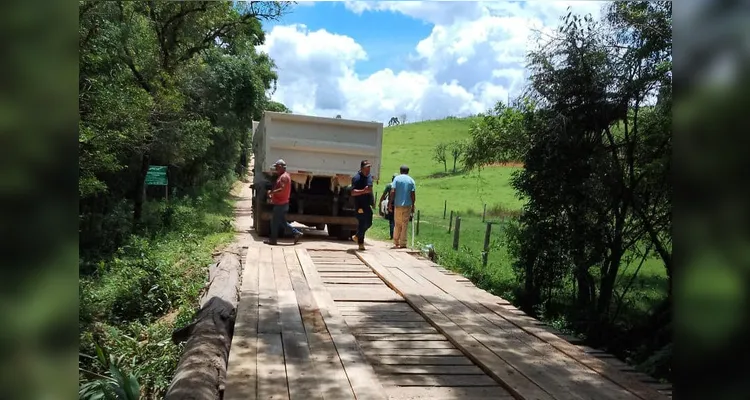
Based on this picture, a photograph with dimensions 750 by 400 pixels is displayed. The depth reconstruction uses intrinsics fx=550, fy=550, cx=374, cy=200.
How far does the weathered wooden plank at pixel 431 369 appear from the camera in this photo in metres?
4.16

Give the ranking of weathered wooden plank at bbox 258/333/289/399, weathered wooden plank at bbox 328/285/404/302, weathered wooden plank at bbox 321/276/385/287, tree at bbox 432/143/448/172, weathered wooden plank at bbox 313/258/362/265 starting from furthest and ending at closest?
tree at bbox 432/143/448/172 → weathered wooden plank at bbox 313/258/362/265 → weathered wooden plank at bbox 321/276/385/287 → weathered wooden plank at bbox 328/285/404/302 → weathered wooden plank at bbox 258/333/289/399

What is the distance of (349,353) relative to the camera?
14.1 feet

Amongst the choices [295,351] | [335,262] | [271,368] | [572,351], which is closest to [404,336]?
[295,351]

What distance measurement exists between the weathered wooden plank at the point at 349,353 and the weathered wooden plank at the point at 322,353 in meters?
0.04

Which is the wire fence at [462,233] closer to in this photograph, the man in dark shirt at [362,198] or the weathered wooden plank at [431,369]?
the man in dark shirt at [362,198]

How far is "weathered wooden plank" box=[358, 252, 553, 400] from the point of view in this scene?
147 inches

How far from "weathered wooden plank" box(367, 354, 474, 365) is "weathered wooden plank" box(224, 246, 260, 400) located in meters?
0.97

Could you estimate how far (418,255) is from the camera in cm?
1022

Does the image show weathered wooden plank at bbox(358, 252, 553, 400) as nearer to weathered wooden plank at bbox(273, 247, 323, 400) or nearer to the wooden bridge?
the wooden bridge

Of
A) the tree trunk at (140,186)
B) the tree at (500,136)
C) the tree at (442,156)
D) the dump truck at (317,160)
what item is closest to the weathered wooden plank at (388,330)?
the tree at (500,136)

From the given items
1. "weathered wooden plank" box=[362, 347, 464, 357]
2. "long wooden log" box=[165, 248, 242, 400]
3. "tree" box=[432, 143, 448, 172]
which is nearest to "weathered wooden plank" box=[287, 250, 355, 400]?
"weathered wooden plank" box=[362, 347, 464, 357]

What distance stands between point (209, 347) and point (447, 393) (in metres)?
1.87

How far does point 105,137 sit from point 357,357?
22.8 feet
